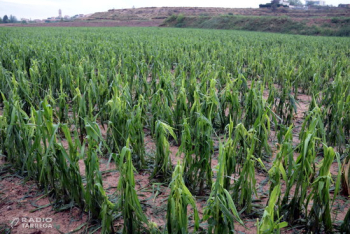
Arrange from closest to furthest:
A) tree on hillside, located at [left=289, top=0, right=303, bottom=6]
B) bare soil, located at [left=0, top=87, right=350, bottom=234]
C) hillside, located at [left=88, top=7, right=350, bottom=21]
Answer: bare soil, located at [left=0, top=87, right=350, bottom=234]
hillside, located at [left=88, top=7, right=350, bottom=21]
tree on hillside, located at [left=289, top=0, right=303, bottom=6]

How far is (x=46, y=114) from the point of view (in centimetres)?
193

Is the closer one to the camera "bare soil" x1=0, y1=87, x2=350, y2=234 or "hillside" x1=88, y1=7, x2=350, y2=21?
"bare soil" x1=0, y1=87, x2=350, y2=234

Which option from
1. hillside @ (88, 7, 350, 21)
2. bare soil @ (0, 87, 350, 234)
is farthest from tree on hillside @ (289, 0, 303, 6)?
bare soil @ (0, 87, 350, 234)

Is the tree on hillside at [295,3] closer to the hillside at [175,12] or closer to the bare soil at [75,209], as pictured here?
the hillside at [175,12]

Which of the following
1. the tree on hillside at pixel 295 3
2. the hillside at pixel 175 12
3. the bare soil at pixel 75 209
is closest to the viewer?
the bare soil at pixel 75 209

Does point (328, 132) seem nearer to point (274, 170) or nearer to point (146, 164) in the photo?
point (274, 170)

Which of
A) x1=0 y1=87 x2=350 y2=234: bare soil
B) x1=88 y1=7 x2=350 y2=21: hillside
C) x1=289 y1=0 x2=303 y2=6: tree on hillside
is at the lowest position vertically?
x1=0 y1=87 x2=350 y2=234: bare soil

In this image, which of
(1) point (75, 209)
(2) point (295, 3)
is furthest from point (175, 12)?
(1) point (75, 209)

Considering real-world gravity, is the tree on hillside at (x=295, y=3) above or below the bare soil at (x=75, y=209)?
above

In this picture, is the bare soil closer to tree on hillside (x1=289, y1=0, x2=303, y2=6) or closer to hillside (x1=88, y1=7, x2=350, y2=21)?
hillside (x1=88, y1=7, x2=350, y2=21)

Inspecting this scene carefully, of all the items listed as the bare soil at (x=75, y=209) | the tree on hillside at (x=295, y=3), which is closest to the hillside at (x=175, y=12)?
the tree on hillside at (x=295, y=3)

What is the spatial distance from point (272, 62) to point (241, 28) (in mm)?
33836

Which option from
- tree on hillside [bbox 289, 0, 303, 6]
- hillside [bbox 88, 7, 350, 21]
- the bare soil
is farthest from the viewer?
tree on hillside [bbox 289, 0, 303, 6]

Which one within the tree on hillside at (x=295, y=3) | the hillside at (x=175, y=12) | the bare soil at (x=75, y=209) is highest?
the tree on hillside at (x=295, y=3)
